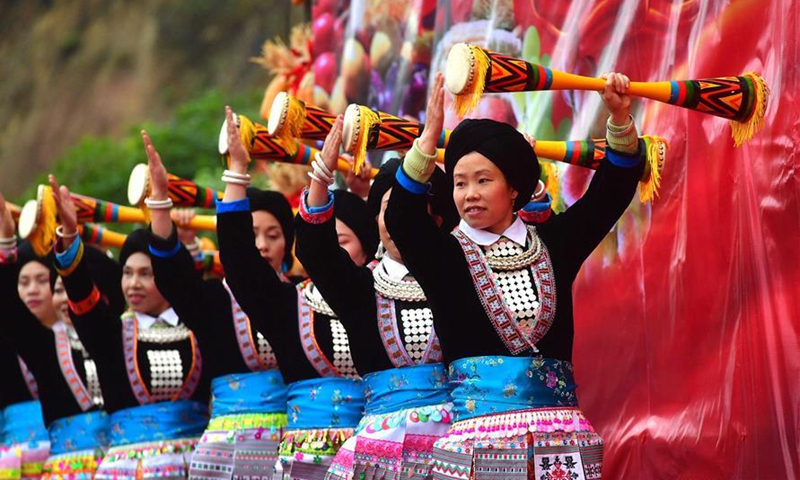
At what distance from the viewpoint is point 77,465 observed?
496 centimetres

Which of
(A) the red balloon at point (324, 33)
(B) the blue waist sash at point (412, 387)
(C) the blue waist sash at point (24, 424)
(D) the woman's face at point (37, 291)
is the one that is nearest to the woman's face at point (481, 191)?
(B) the blue waist sash at point (412, 387)

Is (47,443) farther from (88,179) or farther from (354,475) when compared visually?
(88,179)

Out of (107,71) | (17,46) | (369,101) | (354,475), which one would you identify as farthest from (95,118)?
(354,475)

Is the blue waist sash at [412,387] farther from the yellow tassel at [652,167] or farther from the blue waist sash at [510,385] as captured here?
the yellow tassel at [652,167]

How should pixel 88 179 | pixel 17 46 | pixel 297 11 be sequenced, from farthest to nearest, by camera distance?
pixel 17 46
pixel 297 11
pixel 88 179

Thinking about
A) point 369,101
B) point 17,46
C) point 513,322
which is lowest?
point 513,322

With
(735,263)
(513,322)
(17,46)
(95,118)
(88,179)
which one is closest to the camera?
(513,322)

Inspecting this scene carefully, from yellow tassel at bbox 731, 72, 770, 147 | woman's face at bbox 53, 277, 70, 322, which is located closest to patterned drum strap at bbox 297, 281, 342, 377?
yellow tassel at bbox 731, 72, 770, 147

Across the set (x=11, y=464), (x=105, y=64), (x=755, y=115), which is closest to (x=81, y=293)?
(x=11, y=464)

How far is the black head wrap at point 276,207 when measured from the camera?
4.48m

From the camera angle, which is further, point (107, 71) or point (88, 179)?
point (107, 71)

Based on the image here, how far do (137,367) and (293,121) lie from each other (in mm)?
1275

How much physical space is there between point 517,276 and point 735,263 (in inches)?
28.7

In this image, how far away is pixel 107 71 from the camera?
19734mm
